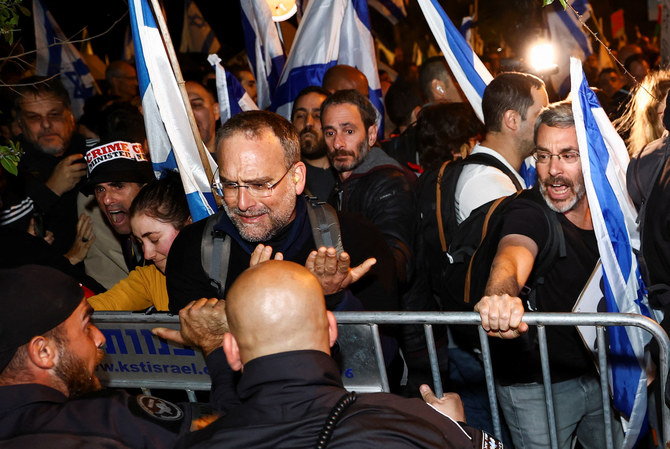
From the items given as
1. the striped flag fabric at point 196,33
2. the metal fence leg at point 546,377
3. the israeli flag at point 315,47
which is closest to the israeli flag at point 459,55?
the israeli flag at point 315,47

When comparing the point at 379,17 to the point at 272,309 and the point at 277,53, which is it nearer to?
the point at 277,53

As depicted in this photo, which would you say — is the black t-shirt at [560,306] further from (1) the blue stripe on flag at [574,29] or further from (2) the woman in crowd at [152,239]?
(1) the blue stripe on flag at [574,29]

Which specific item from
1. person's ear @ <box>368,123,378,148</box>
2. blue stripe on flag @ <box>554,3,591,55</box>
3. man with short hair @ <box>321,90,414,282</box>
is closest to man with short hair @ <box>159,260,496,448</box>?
man with short hair @ <box>321,90,414,282</box>

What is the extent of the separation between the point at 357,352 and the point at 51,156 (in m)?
4.49

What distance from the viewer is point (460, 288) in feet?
13.3

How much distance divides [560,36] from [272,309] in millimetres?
8181

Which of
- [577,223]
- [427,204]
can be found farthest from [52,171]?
[577,223]

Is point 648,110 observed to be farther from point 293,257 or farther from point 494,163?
point 293,257

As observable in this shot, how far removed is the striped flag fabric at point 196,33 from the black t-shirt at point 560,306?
9.96 metres

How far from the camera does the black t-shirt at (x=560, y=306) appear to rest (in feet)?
12.6

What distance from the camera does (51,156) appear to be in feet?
22.5

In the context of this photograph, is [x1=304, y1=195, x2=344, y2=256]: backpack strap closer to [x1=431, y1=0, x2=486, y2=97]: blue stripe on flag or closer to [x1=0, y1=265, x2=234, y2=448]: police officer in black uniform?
[x1=0, y1=265, x2=234, y2=448]: police officer in black uniform

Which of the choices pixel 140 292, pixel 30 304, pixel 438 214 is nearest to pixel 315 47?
pixel 438 214

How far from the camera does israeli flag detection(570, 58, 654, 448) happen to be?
3609 mm
